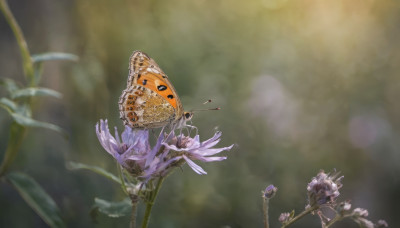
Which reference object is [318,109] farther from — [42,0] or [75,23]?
[42,0]

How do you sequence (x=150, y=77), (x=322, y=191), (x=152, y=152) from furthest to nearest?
(x=150, y=77) → (x=152, y=152) → (x=322, y=191)

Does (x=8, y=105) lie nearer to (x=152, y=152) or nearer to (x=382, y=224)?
(x=152, y=152)

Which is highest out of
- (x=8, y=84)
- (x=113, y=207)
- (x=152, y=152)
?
(x=8, y=84)

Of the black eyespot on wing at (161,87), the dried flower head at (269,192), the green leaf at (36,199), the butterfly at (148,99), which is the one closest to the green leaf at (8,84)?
the green leaf at (36,199)

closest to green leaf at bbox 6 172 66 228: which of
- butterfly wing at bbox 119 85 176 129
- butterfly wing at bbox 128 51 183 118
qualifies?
butterfly wing at bbox 119 85 176 129

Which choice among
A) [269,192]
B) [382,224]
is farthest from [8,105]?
[382,224]

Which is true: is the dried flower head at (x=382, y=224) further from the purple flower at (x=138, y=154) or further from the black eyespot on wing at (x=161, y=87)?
the black eyespot on wing at (x=161, y=87)

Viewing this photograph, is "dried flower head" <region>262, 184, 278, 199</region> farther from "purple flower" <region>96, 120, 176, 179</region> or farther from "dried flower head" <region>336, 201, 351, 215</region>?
"purple flower" <region>96, 120, 176, 179</region>
